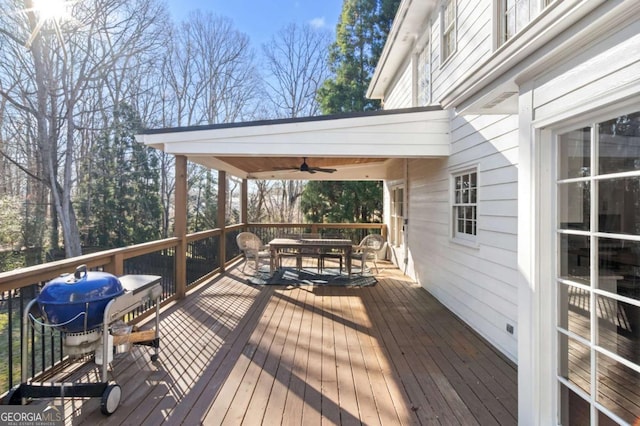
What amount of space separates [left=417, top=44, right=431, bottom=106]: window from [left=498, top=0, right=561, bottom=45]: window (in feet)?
7.21

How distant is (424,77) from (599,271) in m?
5.17

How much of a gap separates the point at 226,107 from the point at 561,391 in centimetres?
1753

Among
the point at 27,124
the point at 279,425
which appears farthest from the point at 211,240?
the point at 27,124

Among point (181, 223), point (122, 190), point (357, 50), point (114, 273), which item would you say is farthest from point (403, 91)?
point (122, 190)

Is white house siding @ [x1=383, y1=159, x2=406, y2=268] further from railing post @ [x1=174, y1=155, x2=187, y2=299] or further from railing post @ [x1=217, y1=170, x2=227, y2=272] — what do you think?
railing post @ [x1=174, y1=155, x2=187, y2=299]

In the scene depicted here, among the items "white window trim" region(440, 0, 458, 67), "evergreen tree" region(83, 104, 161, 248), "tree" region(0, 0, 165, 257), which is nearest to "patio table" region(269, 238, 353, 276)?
"white window trim" region(440, 0, 458, 67)

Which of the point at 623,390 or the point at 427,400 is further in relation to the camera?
the point at 427,400

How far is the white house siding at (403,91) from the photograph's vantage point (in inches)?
276

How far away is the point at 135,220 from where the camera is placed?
13984 mm

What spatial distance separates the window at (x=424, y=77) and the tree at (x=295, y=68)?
1139cm

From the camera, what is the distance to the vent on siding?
94.0 inches

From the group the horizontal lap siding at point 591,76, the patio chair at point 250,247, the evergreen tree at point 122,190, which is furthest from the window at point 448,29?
the evergreen tree at point 122,190

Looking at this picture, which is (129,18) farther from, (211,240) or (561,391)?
(561,391)

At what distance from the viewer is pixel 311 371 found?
297cm
